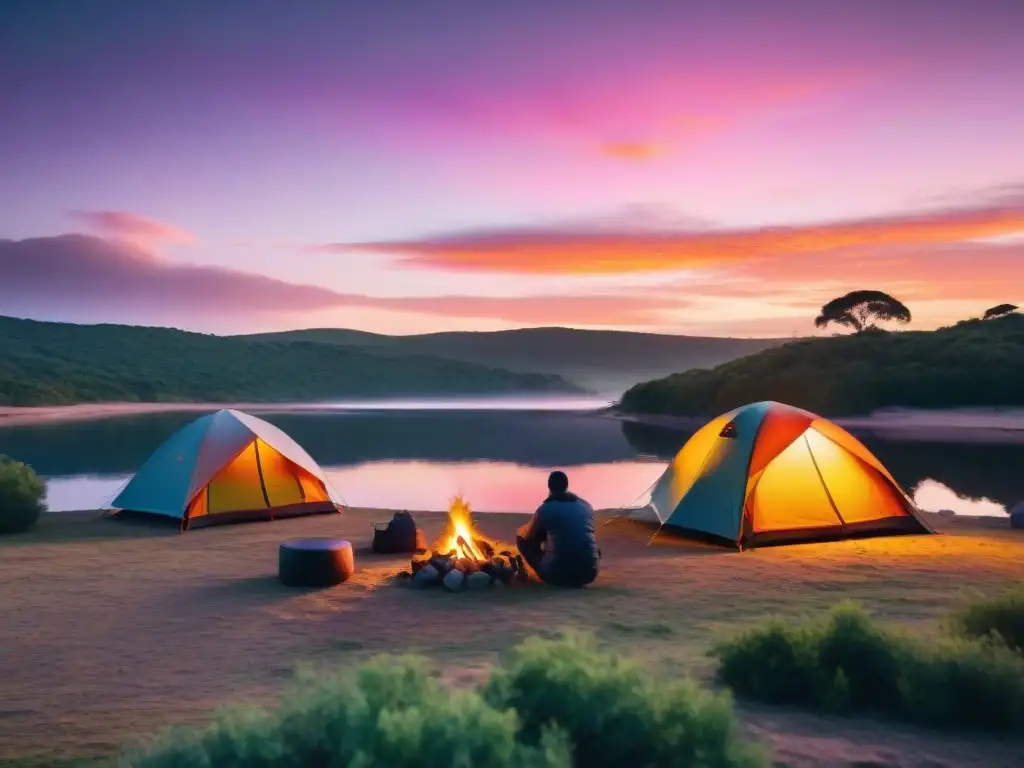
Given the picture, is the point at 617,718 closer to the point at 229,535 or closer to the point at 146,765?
the point at 146,765

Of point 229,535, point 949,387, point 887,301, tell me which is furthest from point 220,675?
point 887,301

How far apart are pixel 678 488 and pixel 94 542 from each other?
9.44 m

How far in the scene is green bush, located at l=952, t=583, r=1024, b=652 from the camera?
24.2 ft

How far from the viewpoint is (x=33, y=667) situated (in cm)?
795

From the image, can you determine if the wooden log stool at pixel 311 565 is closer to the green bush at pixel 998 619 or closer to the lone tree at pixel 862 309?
the green bush at pixel 998 619

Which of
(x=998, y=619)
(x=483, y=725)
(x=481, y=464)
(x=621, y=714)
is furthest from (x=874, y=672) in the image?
(x=481, y=464)

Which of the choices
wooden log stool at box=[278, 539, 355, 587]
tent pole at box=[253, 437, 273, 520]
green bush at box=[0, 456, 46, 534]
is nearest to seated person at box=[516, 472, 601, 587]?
wooden log stool at box=[278, 539, 355, 587]

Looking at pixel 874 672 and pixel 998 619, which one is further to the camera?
pixel 998 619

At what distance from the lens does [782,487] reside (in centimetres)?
1457

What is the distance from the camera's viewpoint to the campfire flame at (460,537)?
39.5ft

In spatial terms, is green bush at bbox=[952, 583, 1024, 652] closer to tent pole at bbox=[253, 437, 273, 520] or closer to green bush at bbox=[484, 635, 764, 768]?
green bush at bbox=[484, 635, 764, 768]

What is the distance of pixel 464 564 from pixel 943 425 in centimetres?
6412

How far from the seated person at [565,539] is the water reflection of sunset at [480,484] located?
11.6 m

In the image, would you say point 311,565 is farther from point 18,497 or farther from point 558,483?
point 18,497
